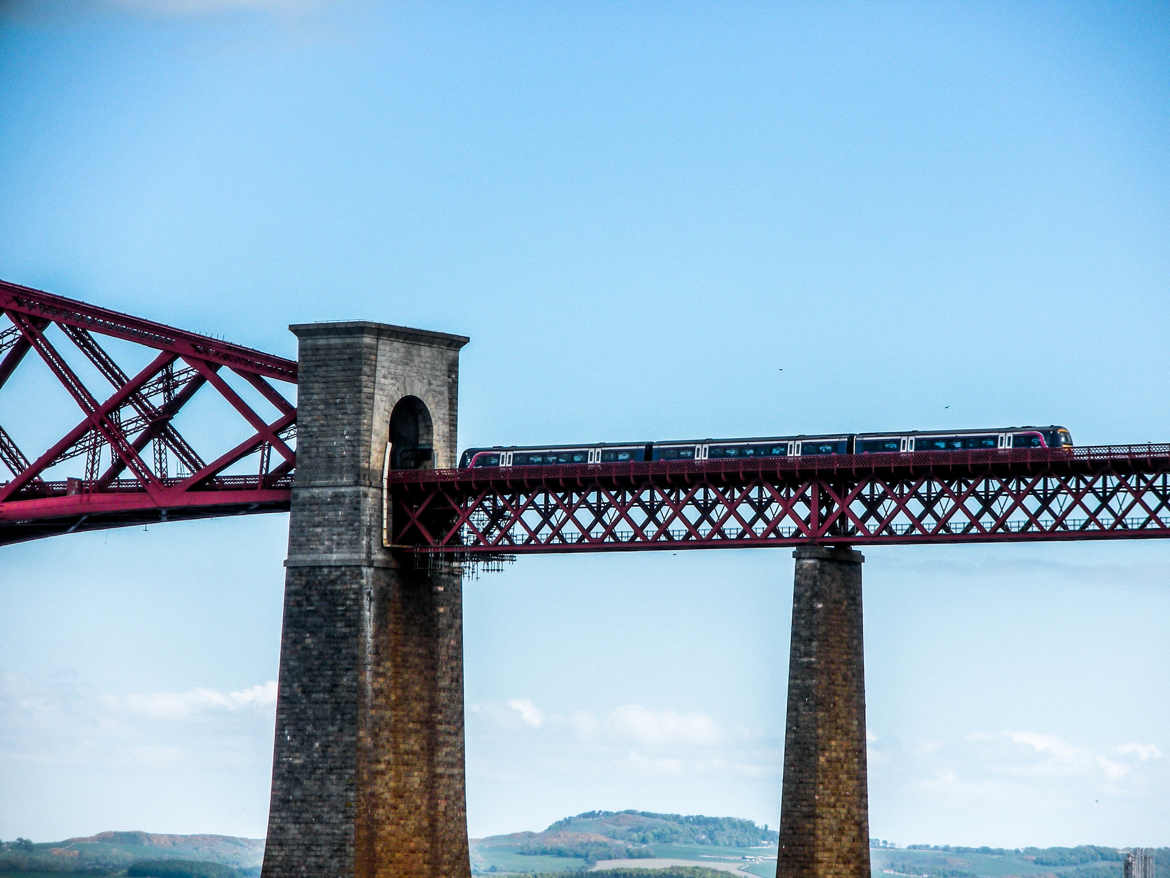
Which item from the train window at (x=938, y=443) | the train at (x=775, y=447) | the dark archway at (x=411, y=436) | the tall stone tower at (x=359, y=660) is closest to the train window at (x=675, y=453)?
the train at (x=775, y=447)

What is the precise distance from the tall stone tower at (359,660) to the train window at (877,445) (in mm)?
21409

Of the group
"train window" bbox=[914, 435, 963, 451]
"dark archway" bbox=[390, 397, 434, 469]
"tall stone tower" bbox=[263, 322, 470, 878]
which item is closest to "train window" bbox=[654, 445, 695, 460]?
"train window" bbox=[914, 435, 963, 451]

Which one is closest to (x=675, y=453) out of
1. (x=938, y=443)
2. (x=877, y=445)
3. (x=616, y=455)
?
(x=616, y=455)

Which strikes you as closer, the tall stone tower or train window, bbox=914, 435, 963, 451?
train window, bbox=914, 435, 963, 451

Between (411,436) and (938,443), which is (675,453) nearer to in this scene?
(938,443)

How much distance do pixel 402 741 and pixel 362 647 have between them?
191 inches

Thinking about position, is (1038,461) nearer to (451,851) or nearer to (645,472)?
(645,472)

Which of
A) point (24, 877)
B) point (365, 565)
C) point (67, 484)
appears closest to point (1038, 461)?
point (365, 565)

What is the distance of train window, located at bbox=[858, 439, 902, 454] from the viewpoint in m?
105

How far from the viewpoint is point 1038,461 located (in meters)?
101

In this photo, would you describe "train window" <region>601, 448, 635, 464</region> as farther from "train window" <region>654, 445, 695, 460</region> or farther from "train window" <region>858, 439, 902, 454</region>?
"train window" <region>858, 439, 902, 454</region>

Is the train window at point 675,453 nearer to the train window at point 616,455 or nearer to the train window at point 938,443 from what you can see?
the train window at point 616,455

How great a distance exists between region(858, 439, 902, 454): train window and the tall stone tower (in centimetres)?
2141

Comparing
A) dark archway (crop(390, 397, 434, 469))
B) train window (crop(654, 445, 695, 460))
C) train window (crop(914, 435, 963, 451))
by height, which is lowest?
train window (crop(914, 435, 963, 451))
